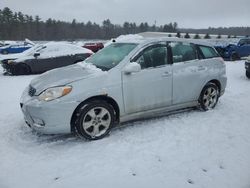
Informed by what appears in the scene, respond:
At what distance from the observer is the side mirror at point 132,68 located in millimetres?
4992

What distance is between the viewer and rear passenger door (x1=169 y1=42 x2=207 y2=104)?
5.78 m

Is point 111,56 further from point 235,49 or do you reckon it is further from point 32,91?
point 235,49

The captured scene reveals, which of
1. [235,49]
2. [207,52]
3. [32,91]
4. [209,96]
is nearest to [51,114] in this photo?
[32,91]

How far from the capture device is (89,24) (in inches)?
4560

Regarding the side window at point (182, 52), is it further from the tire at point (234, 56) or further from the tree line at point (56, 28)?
the tree line at point (56, 28)

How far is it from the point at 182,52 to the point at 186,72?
1.44 feet

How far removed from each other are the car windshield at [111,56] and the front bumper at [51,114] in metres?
1.05

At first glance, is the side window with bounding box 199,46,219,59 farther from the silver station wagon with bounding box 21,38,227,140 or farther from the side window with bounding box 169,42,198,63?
the side window with bounding box 169,42,198,63

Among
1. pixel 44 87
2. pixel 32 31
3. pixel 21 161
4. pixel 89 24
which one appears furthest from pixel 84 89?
pixel 89 24

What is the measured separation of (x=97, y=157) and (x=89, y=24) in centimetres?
11582

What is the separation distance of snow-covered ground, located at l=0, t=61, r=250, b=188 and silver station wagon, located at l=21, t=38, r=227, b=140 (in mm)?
309

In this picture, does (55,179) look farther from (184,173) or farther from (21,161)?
(184,173)

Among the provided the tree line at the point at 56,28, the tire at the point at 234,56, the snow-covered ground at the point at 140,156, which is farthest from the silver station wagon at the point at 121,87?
the tree line at the point at 56,28

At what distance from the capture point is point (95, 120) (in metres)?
4.86
